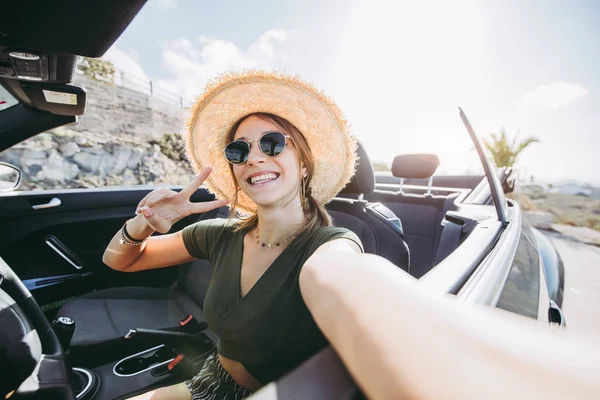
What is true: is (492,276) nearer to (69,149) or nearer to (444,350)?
(444,350)

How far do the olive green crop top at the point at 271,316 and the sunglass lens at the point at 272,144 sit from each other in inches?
19.1

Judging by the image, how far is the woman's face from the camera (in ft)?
4.93

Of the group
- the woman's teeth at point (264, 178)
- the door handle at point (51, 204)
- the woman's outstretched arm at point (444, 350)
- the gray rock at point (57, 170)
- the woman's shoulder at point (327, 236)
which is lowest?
the gray rock at point (57, 170)

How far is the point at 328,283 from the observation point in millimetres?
730

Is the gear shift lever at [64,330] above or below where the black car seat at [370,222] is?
below

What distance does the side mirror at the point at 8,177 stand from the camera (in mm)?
2507

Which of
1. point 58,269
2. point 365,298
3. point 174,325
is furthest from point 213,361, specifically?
point 58,269

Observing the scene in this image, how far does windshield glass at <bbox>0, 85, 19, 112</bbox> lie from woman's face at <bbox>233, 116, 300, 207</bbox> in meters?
2.06

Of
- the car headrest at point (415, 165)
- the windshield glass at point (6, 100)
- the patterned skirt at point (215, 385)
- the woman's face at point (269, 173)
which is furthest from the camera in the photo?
the car headrest at point (415, 165)

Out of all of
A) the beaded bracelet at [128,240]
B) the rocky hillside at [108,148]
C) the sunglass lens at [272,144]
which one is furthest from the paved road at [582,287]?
the rocky hillside at [108,148]

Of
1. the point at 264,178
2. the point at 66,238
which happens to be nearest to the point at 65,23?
the point at 264,178

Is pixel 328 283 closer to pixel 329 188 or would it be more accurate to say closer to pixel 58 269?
pixel 329 188

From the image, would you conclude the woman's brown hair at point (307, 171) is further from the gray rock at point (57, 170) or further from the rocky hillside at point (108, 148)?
the gray rock at point (57, 170)

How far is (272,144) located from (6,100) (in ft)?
7.60
